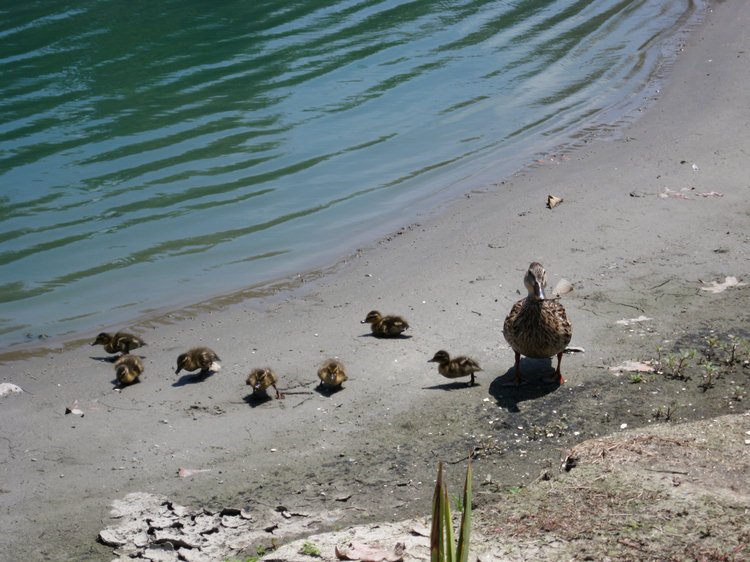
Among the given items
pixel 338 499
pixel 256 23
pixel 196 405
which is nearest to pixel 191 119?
pixel 256 23

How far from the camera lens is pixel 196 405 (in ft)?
20.6

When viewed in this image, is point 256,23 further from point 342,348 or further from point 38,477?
point 38,477

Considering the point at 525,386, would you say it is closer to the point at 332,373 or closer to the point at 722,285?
the point at 332,373

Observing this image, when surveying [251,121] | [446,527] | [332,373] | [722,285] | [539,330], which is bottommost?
[722,285]

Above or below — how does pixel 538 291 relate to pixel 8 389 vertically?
above

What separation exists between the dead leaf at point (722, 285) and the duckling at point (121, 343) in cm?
504

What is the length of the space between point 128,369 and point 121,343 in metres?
0.65

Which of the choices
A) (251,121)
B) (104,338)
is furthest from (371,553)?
(251,121)

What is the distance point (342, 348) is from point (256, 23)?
1524 centimetres

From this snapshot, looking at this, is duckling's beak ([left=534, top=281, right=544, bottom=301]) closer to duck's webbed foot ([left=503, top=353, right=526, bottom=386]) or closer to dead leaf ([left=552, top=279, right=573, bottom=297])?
duck's webbed foot ([left=503, top=353, right=526, bottom=386])

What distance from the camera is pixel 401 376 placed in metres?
6.42

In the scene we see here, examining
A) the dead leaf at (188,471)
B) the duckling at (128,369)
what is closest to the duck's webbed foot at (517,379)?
the dead leaf at (188,471)

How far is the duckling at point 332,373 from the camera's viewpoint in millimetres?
6148

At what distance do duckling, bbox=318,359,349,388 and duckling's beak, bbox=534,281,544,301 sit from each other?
156 centimetres
